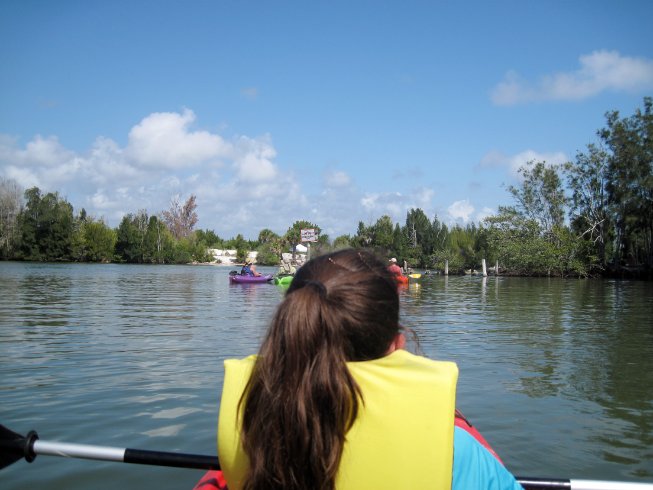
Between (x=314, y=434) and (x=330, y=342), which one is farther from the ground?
(x=330, y=342)

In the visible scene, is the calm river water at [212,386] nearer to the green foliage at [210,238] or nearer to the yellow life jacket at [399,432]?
the yellow life jacket at [399,432]

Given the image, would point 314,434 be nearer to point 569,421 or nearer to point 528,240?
point 569,421

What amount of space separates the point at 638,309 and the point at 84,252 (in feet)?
234

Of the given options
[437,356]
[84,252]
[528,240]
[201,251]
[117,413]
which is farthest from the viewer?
[201,251]

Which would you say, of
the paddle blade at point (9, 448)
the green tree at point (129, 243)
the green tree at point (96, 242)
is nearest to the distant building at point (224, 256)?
the green tree at point (129, 243)

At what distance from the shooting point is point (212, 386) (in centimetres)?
681

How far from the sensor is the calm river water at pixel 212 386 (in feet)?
15.0

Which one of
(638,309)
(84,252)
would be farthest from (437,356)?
(84,252)

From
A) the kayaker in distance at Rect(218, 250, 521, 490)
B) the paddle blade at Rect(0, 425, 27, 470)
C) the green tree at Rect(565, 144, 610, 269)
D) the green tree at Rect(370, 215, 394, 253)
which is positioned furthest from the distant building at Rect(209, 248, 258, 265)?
the kayaker in distance at Rect(218, 250, 521, 490)

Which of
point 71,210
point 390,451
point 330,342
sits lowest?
point 390,451

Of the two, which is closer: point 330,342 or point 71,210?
point 330,342

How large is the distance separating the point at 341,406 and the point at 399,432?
200 mm

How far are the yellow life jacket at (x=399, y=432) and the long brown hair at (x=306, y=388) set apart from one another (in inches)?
2.1

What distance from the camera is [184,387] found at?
6730 millimetres
